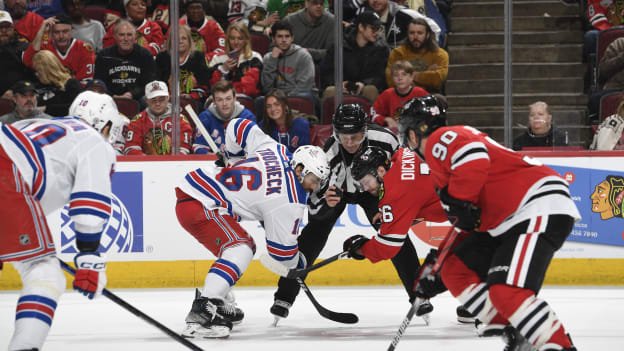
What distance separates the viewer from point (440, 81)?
5.86 meters

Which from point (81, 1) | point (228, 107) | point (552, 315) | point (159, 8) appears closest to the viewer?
point (552, 315)

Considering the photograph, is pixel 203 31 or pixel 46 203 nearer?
pixel 46 203

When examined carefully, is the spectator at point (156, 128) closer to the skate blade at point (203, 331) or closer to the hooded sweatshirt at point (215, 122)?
the hooded sweatshirt at point (215, 122)

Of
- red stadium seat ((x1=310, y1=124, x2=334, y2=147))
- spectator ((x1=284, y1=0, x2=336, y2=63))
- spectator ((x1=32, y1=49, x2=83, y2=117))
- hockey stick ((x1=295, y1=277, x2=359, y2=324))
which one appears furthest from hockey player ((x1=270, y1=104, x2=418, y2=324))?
spectator ((x1=32, y1=49, x2=83, y2=117))

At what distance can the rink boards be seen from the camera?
551cm

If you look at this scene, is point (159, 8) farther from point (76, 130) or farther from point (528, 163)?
point (528, 163)

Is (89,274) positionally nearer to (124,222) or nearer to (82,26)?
(124,222)

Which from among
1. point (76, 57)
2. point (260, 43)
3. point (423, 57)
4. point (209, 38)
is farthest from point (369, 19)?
point (76, 57)

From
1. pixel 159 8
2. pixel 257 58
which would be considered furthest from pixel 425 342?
pixel 159 8

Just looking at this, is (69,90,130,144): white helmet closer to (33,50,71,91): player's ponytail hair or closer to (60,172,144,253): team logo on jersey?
(60,172,144,253): team logo on jersey

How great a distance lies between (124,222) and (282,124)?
1243 millimetres

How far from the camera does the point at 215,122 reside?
5.61 meters

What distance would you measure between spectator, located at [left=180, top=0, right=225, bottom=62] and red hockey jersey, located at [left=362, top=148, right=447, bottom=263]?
2514mm

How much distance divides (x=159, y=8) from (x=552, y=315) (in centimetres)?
404
